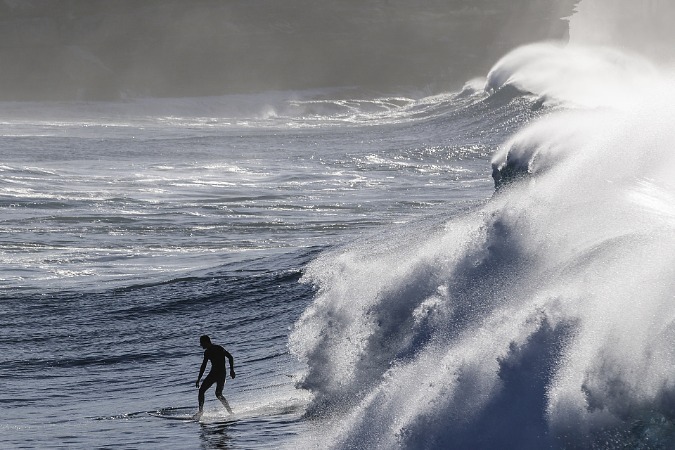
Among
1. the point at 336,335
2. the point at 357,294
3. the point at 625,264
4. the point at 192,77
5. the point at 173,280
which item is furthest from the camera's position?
the point at 192,77

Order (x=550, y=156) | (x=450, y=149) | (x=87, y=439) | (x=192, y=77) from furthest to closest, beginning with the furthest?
(x=192, y=77) → (x=450, y=149) → (x=550, y=156) → (x=87, y=439)

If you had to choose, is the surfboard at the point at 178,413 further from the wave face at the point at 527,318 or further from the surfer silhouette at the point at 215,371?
the wave face at the point at 527,318

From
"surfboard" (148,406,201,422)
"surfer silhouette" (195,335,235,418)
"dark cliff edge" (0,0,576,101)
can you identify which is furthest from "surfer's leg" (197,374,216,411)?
"dark cliff edge" (0,0,576,101)

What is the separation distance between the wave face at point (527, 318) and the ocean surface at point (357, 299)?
0.08 feet

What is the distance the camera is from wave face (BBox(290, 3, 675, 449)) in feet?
26.7

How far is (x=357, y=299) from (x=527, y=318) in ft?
19.0

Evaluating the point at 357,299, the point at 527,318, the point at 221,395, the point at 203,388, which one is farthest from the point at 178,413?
the point at 527,318

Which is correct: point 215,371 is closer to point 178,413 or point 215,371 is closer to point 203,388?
point 203,388

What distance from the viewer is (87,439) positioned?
1167 centimetres

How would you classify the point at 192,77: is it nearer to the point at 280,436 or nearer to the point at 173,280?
the point at 173,280

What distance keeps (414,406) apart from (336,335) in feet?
14.6

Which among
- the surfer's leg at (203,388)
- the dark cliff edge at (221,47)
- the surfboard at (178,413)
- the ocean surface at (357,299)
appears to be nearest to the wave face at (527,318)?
the ocean surface at (357,299)

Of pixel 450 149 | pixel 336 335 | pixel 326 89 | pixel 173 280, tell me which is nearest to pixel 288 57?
pixel 326 89

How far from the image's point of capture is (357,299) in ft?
48.3
